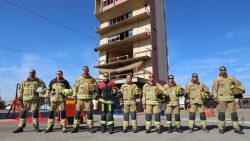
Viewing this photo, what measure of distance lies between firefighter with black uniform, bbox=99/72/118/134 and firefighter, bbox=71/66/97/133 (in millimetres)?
354

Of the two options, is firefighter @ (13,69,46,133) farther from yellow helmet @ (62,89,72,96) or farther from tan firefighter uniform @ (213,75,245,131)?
tan firefighter uniform @ (213,75,245,131)

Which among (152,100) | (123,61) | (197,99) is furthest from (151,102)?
(123,61)

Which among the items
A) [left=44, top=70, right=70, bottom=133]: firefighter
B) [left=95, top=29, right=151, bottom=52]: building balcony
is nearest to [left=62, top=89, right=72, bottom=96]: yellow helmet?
[left=44, top=70, right=70, bottom=133]: firefighter

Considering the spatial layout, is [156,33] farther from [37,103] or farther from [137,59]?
[37,103]

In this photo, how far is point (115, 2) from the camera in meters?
38.8

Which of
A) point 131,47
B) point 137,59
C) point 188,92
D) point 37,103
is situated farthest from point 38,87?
point 131,47

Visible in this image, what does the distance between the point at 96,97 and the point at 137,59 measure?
1044 inches

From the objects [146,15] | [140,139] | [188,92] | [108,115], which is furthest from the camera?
[146,15]

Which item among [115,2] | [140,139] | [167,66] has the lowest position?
[140,139]

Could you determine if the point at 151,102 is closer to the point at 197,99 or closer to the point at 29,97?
the point at 197,99

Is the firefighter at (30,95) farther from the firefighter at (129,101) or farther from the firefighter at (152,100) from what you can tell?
the firefighter at (152,100)

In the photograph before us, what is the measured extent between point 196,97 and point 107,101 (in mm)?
3208

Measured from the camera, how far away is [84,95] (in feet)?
27.9

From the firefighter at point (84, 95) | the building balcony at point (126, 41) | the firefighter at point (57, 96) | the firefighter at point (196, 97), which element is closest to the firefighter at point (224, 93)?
the firefighter at point (196, 97)
